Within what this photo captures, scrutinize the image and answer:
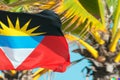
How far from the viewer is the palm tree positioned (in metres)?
10.6

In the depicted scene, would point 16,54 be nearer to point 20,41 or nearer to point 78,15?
point 20,41

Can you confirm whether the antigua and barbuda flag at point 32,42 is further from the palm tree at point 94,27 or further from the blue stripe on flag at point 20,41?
the palm tree at point 94,27

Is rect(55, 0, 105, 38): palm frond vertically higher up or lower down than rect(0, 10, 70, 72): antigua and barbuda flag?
higher up

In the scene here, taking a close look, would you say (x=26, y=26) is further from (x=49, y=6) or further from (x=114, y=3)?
(x=114, y=3)

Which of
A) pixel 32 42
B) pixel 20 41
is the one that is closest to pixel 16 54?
pixel 20 41

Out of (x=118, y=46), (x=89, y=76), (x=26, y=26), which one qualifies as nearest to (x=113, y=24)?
(x=118, y=46)

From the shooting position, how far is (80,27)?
11828 millimetres

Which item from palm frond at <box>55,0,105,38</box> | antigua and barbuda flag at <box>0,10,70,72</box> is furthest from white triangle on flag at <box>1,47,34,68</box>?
palm frond at <box>55,0,105,38</box>

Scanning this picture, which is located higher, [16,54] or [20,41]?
[20,41]

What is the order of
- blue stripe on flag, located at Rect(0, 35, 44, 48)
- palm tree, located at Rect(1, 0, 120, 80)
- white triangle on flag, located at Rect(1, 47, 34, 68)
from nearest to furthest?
white triangle on flag, located at Rect(1, 47, 34, 68) < blue stripe on flag, located at Rect(0, 35, 44, 48) < palm tree, located at Rect(1, 0, 120, 80)

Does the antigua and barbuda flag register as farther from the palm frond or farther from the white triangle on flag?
the palm frond

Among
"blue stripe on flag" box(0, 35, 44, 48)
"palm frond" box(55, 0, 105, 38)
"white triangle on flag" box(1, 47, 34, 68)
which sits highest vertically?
"palm frond" box(55, 0, 105, 38)

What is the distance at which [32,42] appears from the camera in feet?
35.6

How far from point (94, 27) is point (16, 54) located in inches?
75.1
